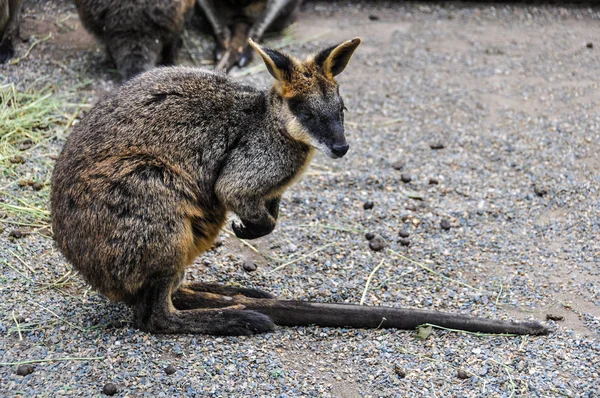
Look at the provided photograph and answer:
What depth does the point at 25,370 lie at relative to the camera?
3977mm

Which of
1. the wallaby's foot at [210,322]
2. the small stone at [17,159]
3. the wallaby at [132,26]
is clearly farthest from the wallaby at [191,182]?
the wallaby at [132,26]

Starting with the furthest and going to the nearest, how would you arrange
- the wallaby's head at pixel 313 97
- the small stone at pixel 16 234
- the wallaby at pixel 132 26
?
the wallaby at pixel 132 26 → the small stone at pixel 16 234 → the wallaby's head at pixel 313 97

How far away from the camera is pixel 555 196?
20.6 feet

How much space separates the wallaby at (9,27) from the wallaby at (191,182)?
3555mm

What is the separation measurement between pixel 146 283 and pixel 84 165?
74 centimetres

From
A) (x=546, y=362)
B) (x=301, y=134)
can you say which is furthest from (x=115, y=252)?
(x=546, y=362)

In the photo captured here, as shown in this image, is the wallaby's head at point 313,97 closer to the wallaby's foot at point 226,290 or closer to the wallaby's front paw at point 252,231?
the wallaby's front paw at point 252,231

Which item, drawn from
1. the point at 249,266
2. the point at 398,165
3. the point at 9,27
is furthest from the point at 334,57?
the point at 9,27

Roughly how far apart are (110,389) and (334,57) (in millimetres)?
2268

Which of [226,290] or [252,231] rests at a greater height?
[252,231]

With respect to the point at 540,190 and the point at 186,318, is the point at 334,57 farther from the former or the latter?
the point at 540,190

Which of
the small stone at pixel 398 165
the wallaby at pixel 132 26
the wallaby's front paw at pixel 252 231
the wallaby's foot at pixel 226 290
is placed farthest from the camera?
the wallaby at pixel 132 26

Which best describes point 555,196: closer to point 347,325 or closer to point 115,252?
point 347,325

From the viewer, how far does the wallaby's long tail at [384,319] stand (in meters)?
4.60
